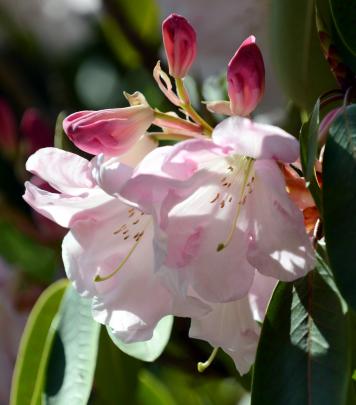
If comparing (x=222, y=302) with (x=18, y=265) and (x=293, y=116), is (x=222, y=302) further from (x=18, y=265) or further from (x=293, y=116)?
(x=18, y=265)

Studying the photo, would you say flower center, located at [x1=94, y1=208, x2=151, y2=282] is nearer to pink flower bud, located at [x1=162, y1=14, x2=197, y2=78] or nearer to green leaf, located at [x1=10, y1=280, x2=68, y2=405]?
pink flower bud, located at [x1=162, y1=14, x2=197, y2=78]

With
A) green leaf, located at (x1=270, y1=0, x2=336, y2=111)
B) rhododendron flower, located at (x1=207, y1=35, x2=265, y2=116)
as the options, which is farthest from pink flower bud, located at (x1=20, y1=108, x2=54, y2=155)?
rhododendron flower, located at (x1=207, y1=35, x2=265, y2=116)

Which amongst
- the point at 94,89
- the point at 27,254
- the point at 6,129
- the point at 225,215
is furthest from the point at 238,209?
the point at 94,89

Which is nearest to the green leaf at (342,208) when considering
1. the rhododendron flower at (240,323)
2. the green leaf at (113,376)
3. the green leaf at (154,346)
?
the rhododendron flower at (240,323)

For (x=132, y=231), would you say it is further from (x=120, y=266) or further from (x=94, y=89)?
(x=94, y=89)

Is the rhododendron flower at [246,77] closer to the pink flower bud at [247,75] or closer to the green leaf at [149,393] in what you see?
the pink flower bud at [247,75]

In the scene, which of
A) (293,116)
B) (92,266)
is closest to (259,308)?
(92,266)
